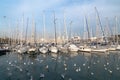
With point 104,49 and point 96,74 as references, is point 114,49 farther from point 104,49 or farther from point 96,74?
point 96,74

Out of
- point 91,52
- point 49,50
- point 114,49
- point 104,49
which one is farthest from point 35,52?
point 114,49

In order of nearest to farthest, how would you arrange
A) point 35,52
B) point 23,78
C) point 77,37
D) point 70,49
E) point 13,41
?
point 23,78 < point 35,52 < point 70,49 < point 13,41 < point 77,37

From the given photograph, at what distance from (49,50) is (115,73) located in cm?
4083

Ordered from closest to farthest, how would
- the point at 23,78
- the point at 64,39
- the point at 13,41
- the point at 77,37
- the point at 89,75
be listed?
1. the point at 23,78
2. the point at 89,75
3. the point at 64,39
4. the point at 13,41
5. the point at 77,37

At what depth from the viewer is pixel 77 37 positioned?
121938 millimetres

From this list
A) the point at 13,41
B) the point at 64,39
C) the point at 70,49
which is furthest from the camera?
the point at 13,41

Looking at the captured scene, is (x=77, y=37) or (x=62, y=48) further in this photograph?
(x=77, y=37)

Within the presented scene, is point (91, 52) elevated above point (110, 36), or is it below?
below

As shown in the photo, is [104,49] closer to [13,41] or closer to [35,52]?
[35,52]

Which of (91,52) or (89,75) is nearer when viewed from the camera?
(89,75)

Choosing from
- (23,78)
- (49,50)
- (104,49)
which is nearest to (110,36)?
(104,49)

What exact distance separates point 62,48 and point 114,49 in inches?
757

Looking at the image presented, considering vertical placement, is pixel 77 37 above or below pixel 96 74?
above

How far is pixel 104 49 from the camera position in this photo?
7181 centimetres
